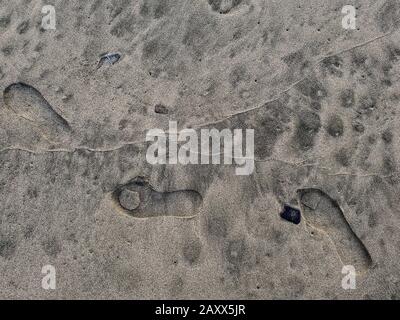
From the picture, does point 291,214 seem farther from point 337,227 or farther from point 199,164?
point 199,164

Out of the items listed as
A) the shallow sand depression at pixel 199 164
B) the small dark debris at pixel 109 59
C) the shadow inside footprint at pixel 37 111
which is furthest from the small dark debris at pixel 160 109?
the shadow inside footprint at pixel 37 111

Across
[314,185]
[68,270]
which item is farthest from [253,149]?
[68,270]

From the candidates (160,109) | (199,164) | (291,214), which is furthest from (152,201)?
(291,214)

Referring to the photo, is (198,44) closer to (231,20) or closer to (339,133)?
(231,20)

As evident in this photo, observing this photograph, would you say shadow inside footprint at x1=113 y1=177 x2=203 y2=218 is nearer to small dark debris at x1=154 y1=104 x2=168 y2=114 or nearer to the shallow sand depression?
the shallow sand depression

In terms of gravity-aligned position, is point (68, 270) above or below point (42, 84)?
below
